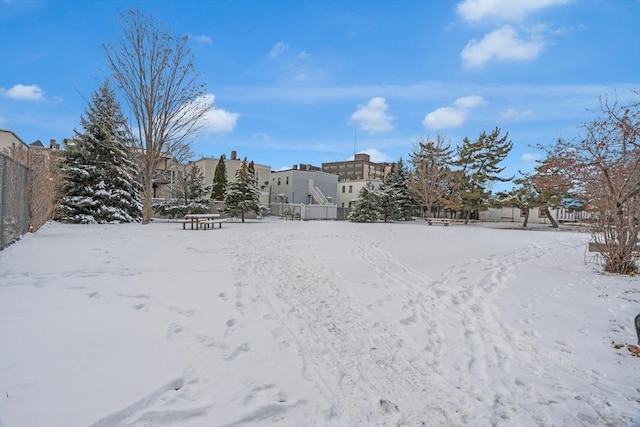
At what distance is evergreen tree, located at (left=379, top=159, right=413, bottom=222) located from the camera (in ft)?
100

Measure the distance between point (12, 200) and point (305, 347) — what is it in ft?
27.3

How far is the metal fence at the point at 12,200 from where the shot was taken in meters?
7.02

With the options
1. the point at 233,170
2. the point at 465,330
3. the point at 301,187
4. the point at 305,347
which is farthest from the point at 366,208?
the point at 305,347

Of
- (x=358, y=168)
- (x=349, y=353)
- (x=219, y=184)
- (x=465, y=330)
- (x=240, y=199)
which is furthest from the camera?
(x=358, y=168)

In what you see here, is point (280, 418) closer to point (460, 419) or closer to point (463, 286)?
point (460, 419)

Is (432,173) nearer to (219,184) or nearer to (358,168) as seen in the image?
(219,184)

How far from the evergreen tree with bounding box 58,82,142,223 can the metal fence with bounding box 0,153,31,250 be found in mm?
7428

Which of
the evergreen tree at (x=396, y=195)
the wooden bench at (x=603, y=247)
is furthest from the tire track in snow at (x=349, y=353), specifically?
the evergreen tree at (x=396, y=195)

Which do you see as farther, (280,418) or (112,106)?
(112,106)

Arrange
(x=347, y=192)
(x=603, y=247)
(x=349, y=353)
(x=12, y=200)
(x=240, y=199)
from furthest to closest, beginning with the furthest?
(x=347, y=192) → (x=240, y=199) → (x=12, y=200) → (x=603, y=247) → (x=349, y=353)

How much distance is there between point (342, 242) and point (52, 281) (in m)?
7.57

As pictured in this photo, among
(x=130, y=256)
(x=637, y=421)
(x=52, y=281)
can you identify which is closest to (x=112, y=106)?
(x=130, y=256)

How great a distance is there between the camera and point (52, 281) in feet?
16.0

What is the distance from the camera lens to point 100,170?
17234 millimetres
